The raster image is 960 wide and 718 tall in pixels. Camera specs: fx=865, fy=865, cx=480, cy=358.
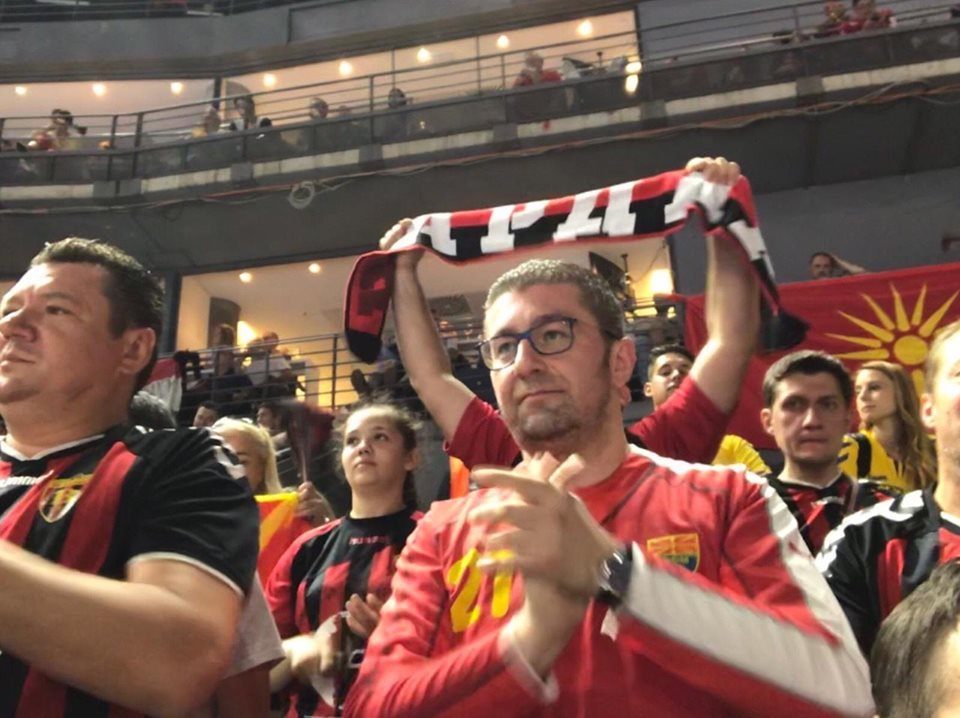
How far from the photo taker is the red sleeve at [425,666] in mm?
1229

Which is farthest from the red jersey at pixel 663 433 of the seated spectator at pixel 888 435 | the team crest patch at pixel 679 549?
the seated spectator at pixel 888 435

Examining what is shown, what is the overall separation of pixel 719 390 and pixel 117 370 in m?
1.45

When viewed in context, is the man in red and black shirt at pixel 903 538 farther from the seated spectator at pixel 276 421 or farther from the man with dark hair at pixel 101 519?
the seated spectator at pixel 276 421

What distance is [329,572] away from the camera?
8.95 ft

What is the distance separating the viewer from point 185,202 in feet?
38.5

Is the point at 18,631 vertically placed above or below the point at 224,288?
below

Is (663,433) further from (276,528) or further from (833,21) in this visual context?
(833,21)

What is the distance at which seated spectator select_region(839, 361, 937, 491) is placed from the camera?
3.34 metres

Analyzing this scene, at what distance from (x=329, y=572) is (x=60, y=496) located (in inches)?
50.4

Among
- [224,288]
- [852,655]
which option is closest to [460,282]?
[224,288]

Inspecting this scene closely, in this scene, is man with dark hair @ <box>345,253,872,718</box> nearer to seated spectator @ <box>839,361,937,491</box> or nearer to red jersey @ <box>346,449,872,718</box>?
red jersey @ <box>346,449,872,718</box>

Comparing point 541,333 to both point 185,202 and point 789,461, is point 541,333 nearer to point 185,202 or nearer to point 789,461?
point 789,461

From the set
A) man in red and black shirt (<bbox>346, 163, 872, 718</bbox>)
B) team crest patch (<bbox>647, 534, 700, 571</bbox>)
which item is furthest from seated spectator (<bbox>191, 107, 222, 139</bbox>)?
team crest patch (<bbox>647, 534, 700, 571</bbox>)

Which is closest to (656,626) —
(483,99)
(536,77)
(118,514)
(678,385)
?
(118,514)
